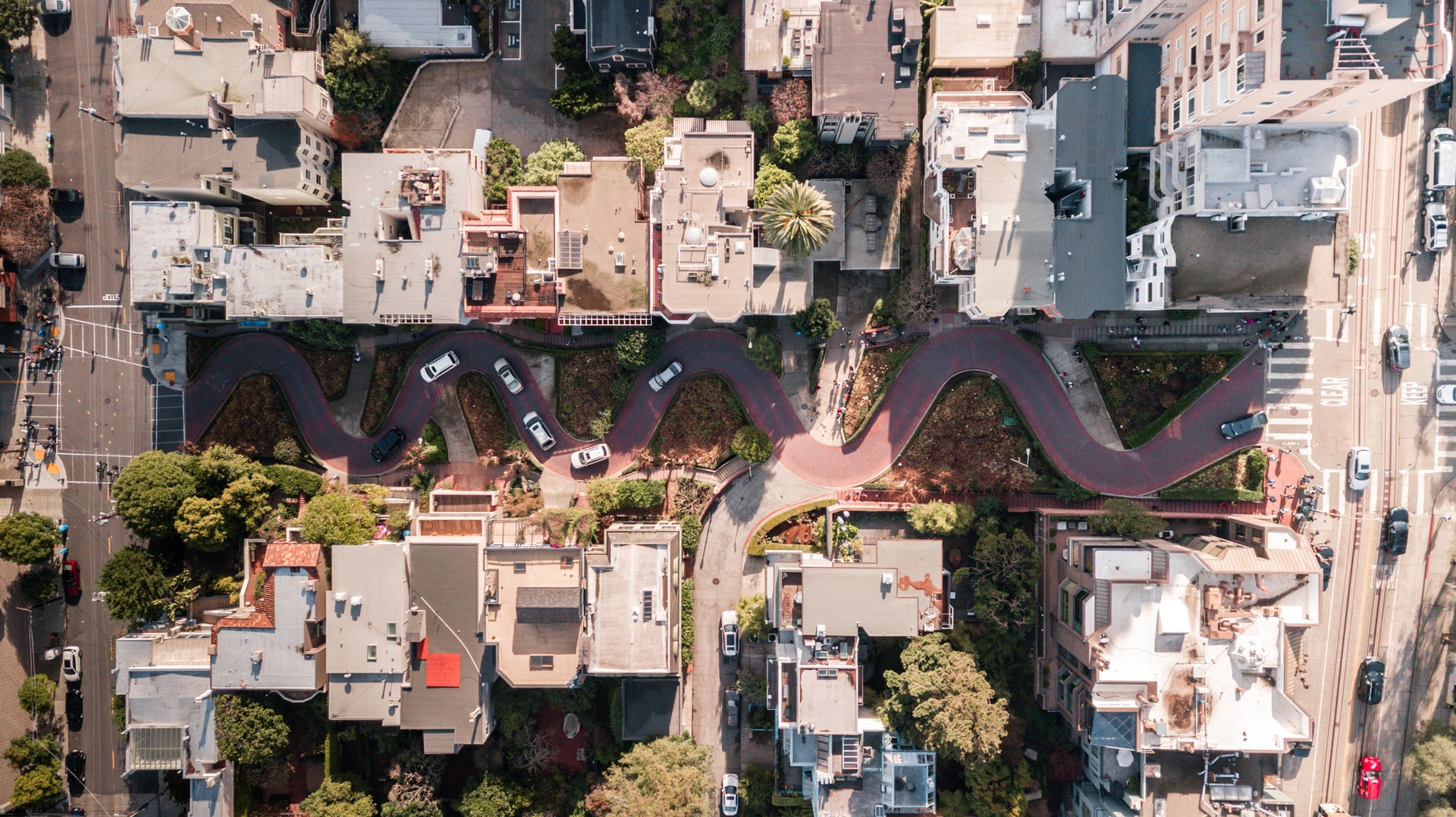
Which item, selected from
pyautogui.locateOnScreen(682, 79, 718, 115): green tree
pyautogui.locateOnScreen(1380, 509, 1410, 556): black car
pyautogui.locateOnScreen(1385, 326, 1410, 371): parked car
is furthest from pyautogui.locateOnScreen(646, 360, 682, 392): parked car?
pyautogui.locateOnScreen(1380, 509, 1410, 556): black car

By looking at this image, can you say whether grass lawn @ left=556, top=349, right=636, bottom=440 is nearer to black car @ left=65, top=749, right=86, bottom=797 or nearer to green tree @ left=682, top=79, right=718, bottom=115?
green tree @ left=682, top=79, right=718, bottom=115

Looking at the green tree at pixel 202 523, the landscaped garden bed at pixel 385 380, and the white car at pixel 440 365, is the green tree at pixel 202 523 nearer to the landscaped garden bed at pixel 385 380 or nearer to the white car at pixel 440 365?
the landscaped garden bed at pixel 385 380

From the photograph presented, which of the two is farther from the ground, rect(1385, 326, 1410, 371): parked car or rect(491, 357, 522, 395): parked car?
rect(1385, 326, 1410, 371): parked car

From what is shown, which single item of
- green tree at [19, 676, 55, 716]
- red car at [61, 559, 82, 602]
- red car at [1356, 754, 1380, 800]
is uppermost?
red car at [61, 559, 82, 602]

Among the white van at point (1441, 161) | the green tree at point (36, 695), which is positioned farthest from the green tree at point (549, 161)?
the white van at point (1441, 161)

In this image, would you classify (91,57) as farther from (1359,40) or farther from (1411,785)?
(1411,785)

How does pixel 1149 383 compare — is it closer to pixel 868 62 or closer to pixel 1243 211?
pixel 1243 211

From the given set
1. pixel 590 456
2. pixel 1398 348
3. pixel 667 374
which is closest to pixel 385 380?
pixel 590 456
